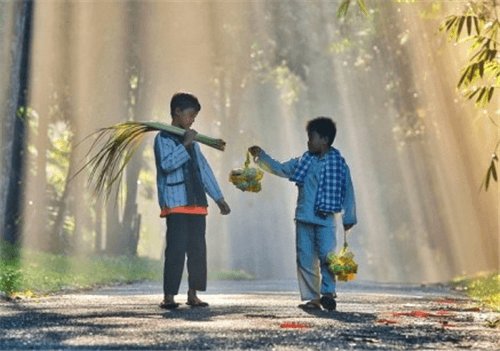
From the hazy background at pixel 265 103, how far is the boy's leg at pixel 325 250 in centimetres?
1192

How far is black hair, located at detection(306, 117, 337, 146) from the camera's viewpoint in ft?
37.0

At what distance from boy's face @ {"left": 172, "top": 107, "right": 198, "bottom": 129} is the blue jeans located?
1349 mm

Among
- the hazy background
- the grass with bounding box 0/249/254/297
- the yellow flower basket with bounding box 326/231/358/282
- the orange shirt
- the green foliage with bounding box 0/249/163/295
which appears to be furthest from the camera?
the hazy background

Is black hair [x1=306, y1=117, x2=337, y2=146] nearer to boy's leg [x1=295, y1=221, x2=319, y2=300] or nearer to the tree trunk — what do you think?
boy's leg [x1=295, y1=221, x2=319, y2=300]

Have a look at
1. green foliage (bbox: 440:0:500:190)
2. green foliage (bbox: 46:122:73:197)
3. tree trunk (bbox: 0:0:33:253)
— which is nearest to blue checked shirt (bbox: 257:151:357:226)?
green foliage (bbox: 440:0:500:190)

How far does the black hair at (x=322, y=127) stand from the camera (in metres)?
11.3

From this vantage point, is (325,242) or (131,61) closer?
(325,242)

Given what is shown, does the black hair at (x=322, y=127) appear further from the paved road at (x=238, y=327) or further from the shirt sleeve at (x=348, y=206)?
the paved road at (x=238, y=327)

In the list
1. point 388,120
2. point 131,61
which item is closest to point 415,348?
point 131,61

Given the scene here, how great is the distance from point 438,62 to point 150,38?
283 inches

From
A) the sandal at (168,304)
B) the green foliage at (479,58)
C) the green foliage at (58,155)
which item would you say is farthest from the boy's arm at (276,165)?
the green foliage at (58,155)

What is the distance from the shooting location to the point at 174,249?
11.1 metres

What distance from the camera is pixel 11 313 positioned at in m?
10.2

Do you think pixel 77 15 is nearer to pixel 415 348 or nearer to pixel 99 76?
pixel 99 76
